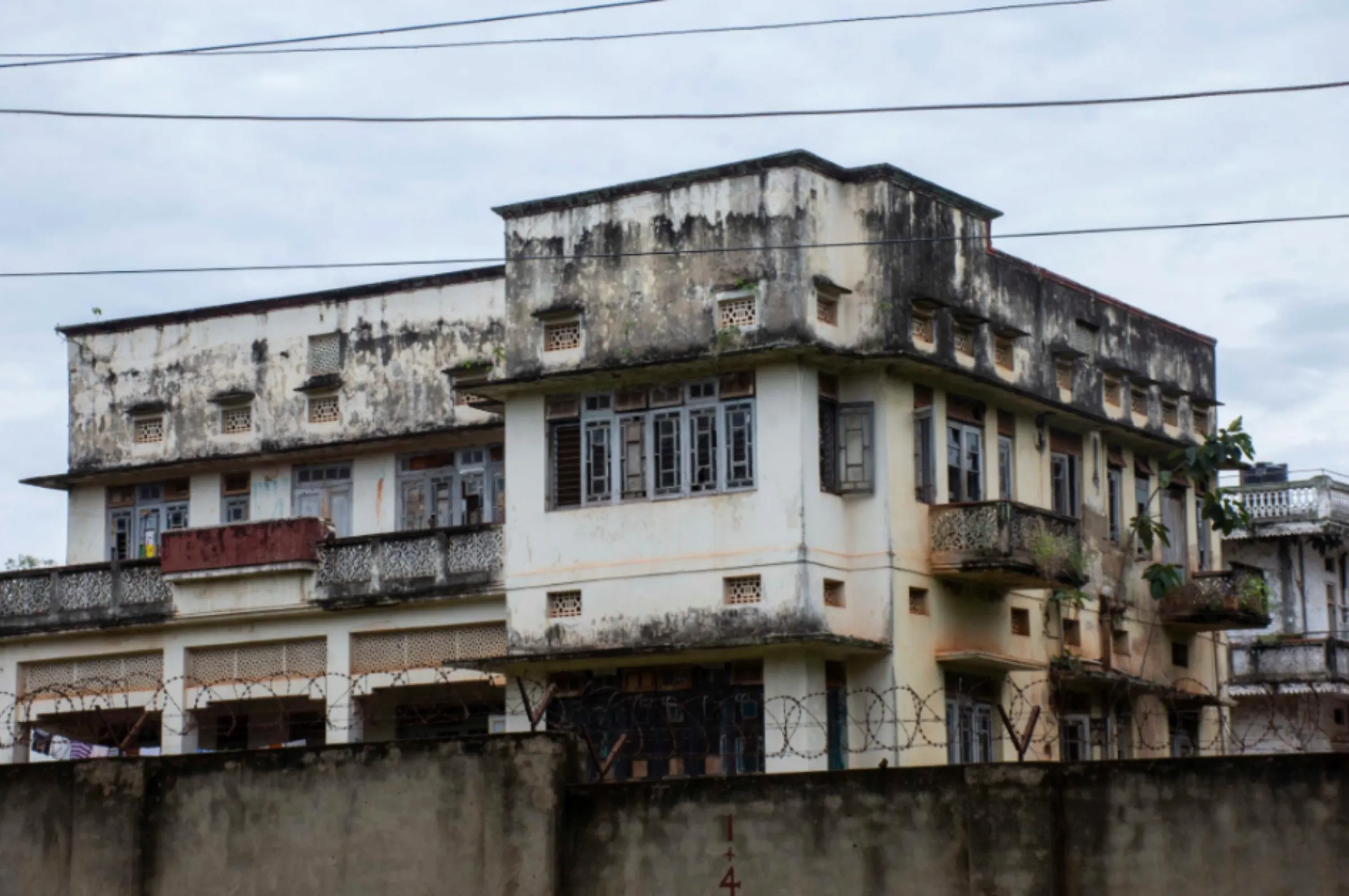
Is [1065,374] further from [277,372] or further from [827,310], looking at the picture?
[277,372]

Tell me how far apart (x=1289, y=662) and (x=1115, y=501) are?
8.78 metres

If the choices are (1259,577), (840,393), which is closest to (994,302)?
(840,393)

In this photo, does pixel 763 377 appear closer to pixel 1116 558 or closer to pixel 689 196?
pixel 689 196

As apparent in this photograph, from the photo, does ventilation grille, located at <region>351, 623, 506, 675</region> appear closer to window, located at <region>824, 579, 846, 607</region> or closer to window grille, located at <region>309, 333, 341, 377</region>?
window grille, located at <region>309, 333, 341, 377</region>

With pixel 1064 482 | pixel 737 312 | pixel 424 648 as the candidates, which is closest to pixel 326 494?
pixel 424 648

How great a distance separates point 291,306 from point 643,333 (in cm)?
815

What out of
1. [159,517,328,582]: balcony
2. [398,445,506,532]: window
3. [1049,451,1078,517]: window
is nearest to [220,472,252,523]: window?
[159,517,328,582]: balcony

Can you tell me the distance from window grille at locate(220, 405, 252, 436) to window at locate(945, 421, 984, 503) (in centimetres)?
1142

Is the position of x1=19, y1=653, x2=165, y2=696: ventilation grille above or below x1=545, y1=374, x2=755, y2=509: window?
below

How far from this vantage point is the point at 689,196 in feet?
96.8

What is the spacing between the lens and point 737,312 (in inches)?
1145

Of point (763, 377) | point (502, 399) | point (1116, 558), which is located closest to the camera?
point (763, 377)

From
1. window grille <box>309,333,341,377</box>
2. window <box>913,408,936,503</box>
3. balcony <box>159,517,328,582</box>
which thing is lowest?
balcony <box>159,517,328,582</box>

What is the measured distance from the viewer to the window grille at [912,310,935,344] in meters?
29.9
